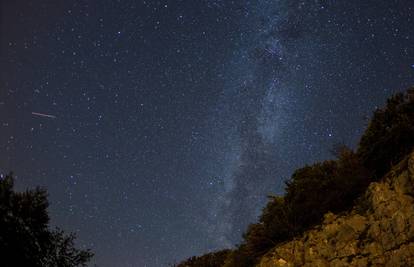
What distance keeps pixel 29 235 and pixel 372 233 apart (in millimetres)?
10470

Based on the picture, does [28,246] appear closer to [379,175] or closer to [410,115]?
[379,175]

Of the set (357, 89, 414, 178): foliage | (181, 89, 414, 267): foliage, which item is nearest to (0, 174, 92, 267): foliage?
(181, 89, 414, 267): foliage

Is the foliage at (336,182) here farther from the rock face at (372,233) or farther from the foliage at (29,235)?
the foliage at (29,235)

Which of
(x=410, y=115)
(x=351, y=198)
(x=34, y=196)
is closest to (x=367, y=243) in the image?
(x=351, y=198)

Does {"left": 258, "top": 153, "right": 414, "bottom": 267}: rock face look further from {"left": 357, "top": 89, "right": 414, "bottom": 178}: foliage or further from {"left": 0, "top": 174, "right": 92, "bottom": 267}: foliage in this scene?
{"left": 0, "top": 174, "right": 92, "bottom": 267}: foliage

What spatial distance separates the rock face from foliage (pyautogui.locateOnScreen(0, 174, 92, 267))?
775 centimetres

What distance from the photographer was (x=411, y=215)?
8508mm

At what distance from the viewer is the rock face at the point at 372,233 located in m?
8.59

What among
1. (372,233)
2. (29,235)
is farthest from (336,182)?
(29,235)

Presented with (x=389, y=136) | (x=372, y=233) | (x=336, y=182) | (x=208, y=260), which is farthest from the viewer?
(x=208, y=260)

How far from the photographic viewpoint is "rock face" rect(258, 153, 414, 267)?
8.59 m

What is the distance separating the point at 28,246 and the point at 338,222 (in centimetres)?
946

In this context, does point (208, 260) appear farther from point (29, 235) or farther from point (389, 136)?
point (389, 136)

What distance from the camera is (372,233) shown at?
30.8 ft
